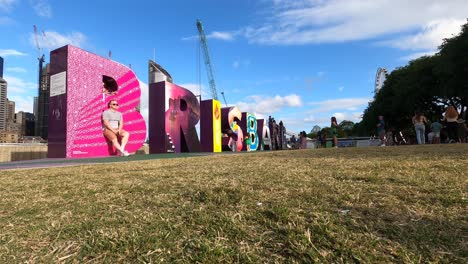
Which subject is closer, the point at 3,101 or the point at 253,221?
the point at 253,221

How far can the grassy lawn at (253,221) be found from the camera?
196cm

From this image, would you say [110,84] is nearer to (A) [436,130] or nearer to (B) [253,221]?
(B) [253,221]

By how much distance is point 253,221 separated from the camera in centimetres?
246

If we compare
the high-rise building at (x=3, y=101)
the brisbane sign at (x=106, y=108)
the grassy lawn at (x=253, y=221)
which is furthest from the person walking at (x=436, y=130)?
the high-rise building at (x=3, y=101)

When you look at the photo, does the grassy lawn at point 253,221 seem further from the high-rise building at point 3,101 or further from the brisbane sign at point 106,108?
the high-rise building at point 3,101

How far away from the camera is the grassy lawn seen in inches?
77.3

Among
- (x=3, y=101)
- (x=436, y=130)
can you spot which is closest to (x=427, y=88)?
(x=436, y=130)

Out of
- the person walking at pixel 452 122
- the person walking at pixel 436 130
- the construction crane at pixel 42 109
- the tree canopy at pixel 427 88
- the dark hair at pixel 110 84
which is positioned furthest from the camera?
the construction crane at pixel 42 109

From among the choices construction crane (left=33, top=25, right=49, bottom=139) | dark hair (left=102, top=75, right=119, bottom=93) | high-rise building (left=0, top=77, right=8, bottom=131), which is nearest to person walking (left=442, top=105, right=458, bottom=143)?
dark hair (left=102, top=75, right=119, bottom=93)

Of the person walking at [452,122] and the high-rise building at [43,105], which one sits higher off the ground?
the high-rise building at [43,105]

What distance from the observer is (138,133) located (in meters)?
16.1

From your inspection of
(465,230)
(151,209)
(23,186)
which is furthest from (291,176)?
(23,186)

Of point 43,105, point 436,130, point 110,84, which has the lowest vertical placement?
point 436,130

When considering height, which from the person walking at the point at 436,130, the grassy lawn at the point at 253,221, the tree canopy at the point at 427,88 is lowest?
the grassy lawn at the point at 253,221
